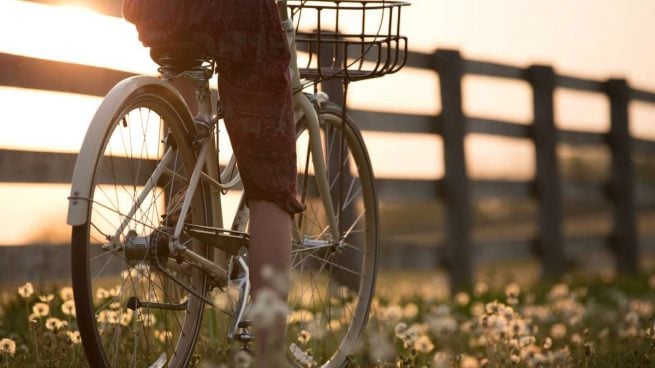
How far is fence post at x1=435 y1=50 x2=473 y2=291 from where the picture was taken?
7789mm

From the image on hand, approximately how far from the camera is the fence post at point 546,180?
29.8 ft

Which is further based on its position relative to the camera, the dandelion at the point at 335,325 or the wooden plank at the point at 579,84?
the wooden plank at the point at 579,84

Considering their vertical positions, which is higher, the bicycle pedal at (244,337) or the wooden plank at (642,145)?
the wooden plank at (642,145)

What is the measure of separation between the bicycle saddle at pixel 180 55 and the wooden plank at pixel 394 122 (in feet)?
14.3

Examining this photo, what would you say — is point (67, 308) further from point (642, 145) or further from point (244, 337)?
point (642, 145)

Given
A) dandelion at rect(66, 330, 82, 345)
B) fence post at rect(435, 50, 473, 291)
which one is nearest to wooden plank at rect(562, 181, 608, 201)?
fence post at rect(435, 50, 473, 291)

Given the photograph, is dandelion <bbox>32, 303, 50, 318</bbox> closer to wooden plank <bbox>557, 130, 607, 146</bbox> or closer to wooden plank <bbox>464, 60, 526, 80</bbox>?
wooden plank <bbox>464, 60, 526, 80</bbox>

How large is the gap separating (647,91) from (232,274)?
9095mm

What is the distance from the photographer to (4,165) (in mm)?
4688

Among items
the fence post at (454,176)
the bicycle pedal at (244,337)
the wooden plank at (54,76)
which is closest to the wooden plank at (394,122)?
the fence post at (454,176)

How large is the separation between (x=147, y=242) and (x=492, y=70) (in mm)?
6265

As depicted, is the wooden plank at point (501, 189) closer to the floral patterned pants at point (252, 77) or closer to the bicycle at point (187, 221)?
the bicycle at point (187, 221)

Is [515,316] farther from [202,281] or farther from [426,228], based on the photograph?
[426,228]

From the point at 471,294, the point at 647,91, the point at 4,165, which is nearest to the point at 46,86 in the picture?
the point at 4,165
